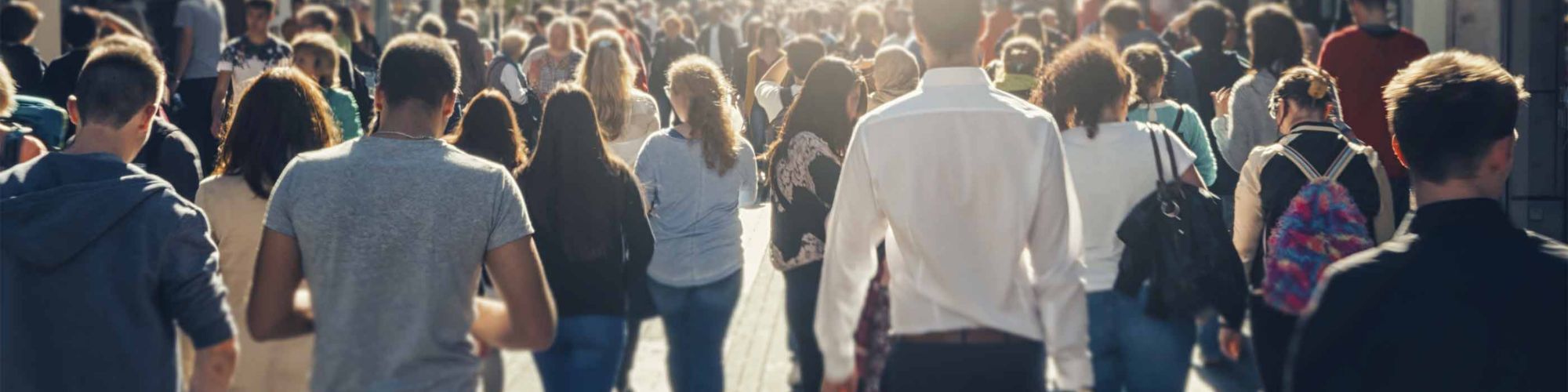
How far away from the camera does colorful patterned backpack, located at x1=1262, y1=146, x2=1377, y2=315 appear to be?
15.7 ft

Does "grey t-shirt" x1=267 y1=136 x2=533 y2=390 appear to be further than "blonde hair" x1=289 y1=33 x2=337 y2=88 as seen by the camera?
No

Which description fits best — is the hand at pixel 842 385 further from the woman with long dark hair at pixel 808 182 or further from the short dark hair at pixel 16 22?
the short dark hair at pixel 16 22

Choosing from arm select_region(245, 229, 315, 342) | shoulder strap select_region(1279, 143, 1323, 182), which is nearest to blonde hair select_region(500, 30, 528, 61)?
shoulder strap select_region(1279, 143, 1323, 182)

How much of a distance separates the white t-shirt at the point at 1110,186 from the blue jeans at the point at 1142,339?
6cm

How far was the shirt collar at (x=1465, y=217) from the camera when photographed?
2902mm

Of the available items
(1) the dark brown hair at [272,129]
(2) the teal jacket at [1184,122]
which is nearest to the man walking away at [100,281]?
(1) the dark brown hair at [272,129]

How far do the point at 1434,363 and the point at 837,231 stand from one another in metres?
1.47

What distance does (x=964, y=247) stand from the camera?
394 cm

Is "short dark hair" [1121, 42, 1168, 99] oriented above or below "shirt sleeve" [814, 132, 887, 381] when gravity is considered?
above

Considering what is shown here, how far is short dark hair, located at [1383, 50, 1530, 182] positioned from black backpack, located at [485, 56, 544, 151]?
718 centimetres

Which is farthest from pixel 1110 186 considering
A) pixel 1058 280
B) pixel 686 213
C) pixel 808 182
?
pixel 686 213

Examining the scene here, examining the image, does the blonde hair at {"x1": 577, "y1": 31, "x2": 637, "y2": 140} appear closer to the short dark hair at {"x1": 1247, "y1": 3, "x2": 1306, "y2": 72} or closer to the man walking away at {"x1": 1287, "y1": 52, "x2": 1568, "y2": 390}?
the short dark hair at {"x1": 1247, "y1": 3, "x2": 1306, "y2": 72}

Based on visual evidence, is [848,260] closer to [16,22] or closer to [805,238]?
[805,238]

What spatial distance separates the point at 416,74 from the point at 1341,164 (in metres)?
3.10
